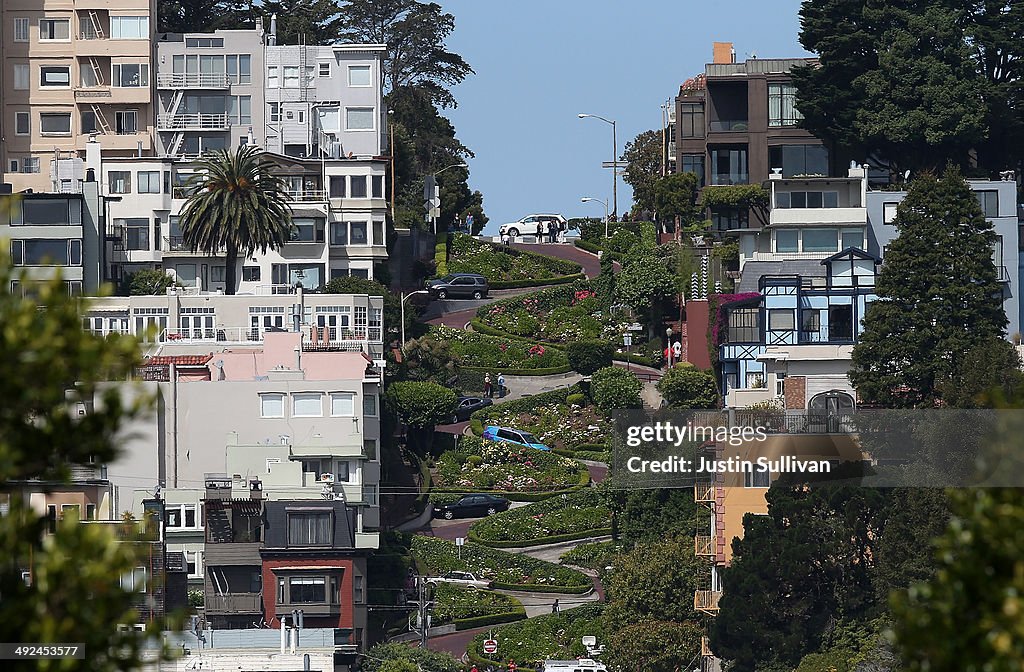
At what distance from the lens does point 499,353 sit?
134 meters

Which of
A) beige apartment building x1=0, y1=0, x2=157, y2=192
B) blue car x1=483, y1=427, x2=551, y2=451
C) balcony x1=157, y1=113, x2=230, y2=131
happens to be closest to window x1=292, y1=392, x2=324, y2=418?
blue car x1=483, y1=427, x2=551, y2=451

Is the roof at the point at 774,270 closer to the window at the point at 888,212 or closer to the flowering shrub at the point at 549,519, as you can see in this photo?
the window at the point at 888,212

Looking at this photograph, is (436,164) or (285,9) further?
(436,164)

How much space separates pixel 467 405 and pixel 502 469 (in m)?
9.00

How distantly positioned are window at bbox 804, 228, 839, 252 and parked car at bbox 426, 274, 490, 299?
26.9m

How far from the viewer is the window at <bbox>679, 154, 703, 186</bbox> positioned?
465 ft

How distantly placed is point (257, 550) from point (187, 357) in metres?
22.5

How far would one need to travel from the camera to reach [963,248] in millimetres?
99375

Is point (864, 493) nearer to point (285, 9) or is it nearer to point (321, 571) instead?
point (321, 571)

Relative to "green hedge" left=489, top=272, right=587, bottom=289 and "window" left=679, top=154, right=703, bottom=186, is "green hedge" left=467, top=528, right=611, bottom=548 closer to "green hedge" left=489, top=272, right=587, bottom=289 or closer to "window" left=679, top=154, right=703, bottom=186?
"window" left=679, top=154, right=703, bottom=186

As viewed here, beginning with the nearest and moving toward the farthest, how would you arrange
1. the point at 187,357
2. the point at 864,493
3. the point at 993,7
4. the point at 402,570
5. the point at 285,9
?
the point at 864,493 → the point at 402,570 → the point at 187,357 → the point at 993,7 → the point at 285,9

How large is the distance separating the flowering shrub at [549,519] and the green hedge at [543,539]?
0.19 m

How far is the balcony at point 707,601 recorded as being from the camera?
9144 centimetres

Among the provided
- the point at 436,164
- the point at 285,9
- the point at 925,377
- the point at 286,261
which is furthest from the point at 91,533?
the point at 436,164
